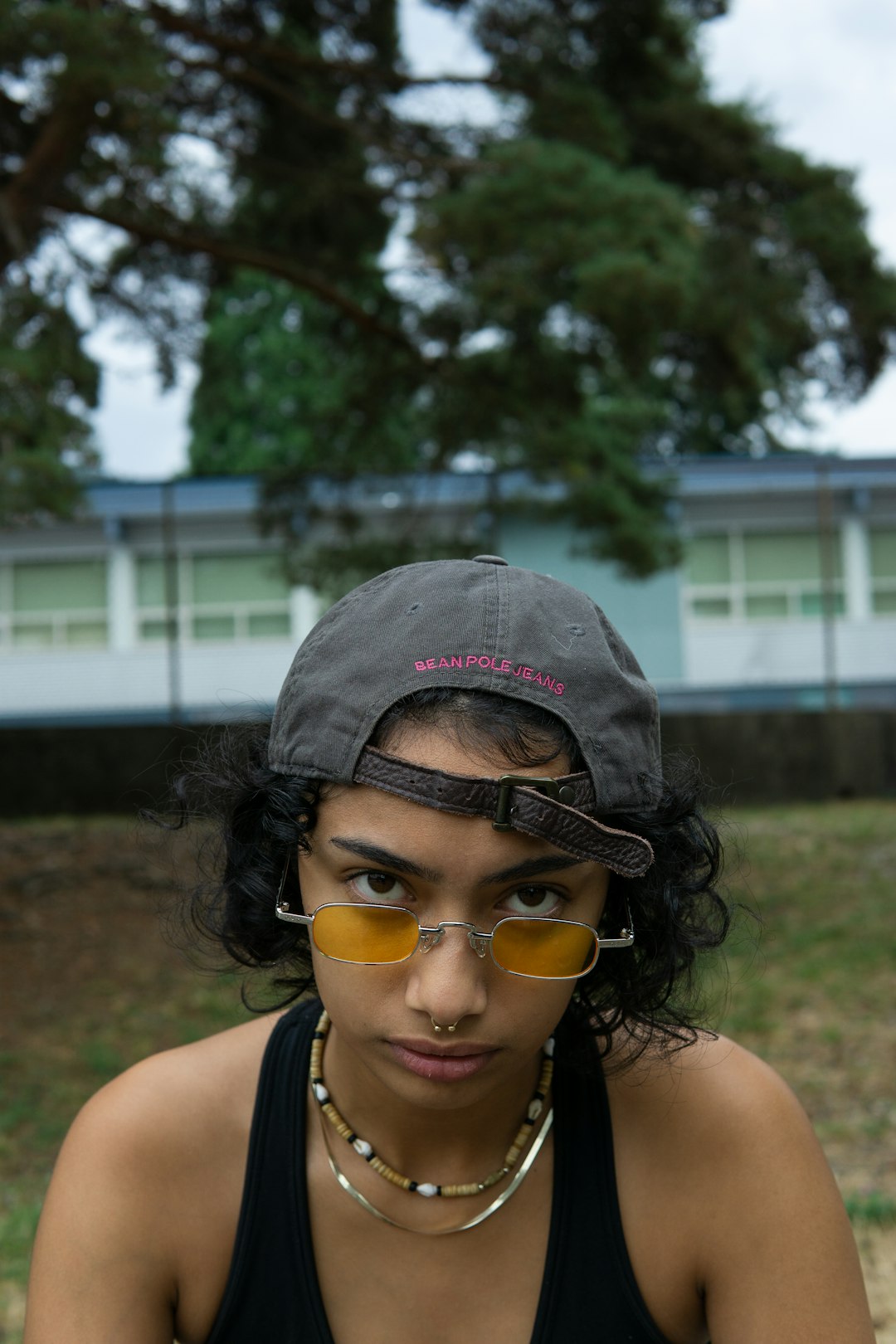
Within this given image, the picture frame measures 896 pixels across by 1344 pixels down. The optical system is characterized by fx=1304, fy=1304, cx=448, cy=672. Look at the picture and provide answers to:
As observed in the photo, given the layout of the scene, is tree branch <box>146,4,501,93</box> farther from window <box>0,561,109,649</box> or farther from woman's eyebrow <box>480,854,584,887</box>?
window <box>0,561,109,649</box>

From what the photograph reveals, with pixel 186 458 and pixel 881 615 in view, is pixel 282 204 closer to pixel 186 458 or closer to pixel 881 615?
pixel 881 615

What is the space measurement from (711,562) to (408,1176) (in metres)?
15.1

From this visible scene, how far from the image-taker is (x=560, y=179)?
5.70m

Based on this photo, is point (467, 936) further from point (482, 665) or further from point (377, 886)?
point (482, 665)

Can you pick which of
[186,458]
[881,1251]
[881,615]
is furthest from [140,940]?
[186,458]

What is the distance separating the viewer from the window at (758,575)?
1602 cm

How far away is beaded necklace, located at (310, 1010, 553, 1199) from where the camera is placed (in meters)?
1.46

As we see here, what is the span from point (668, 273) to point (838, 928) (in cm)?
380

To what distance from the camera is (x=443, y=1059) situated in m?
1.29

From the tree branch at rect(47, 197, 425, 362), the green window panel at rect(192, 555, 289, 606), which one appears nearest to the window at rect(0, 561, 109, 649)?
the green window panel at rect(192, 555, 289, 606)

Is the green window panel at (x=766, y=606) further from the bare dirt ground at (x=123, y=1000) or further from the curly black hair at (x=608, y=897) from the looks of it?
the curly black hair at (x=608, y=897)

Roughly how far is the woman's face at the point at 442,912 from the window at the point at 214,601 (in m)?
14.5

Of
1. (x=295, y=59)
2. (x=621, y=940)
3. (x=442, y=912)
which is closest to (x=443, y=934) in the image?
(x=442, y=912)

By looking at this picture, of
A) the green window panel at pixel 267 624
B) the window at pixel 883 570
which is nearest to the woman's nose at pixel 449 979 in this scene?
the green window panel at pixel 267 624
